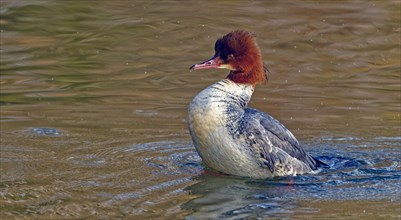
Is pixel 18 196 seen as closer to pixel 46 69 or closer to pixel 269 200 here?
pixel 269 200

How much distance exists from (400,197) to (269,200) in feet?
3.08

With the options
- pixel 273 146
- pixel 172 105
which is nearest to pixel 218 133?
pixel 273 146

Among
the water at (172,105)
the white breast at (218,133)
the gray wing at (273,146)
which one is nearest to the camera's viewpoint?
the water at (172,105)

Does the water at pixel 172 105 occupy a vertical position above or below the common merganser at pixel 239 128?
below

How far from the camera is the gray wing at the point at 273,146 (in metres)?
7.27

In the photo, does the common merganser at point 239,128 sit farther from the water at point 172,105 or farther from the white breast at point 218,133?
the water at point 172,105

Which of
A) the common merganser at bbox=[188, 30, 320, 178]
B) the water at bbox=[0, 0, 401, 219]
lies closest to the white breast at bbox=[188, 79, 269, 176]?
the common merganser at bbox=[188, 30, 320, 178]

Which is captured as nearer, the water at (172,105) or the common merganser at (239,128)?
the water at (172,105)

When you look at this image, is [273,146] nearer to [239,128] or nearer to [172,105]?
[239,128]

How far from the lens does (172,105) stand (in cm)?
1017

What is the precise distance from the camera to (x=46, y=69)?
1157 centimetres

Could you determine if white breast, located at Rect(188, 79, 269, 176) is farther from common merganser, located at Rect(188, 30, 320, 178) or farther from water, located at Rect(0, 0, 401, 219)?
water, located at Rect(0, 0, 401, 219)

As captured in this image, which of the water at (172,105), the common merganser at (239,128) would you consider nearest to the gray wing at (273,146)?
the common merganser at (239,128)

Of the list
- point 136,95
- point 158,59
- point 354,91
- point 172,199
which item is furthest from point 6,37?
point 172,199
